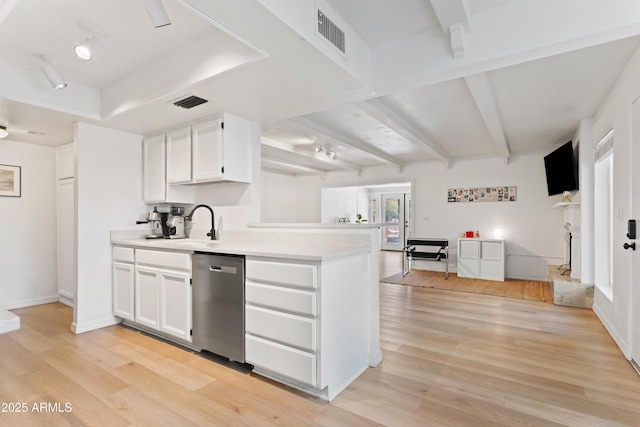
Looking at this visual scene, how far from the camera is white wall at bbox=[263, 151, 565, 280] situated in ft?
19.2

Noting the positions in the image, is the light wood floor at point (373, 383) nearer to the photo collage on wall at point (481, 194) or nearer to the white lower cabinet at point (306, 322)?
the white lower cabinet at point (306, 322)

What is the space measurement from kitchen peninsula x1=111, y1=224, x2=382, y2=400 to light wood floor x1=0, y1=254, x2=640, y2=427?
149mm

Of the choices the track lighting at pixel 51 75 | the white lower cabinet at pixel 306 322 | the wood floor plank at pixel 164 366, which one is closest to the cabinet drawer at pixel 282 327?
the white lower cabinet at pixel 306 322

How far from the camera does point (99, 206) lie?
3.38 meters

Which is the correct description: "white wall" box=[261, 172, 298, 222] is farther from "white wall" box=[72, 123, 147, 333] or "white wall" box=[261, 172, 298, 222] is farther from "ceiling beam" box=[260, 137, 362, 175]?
"white wall" box=[72, 123, 147, 333]

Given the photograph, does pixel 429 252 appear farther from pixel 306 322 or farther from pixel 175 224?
pixel 306 322

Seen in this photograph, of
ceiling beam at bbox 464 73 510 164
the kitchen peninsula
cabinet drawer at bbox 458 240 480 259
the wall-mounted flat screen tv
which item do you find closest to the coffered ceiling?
ceiling beam at bbox 464 73 510 164

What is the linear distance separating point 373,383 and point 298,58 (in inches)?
85.4

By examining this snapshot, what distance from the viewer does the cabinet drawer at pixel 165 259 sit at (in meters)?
2.63

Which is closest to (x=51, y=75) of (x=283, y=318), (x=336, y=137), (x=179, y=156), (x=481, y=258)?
(x=179, y=156)

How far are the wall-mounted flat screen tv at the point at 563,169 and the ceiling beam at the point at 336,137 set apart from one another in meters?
2.72

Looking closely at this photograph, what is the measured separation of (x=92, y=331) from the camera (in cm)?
317

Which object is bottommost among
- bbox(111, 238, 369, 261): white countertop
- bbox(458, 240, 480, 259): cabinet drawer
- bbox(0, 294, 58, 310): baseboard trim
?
bbox(0, 294, 58, 310): baseboard trim

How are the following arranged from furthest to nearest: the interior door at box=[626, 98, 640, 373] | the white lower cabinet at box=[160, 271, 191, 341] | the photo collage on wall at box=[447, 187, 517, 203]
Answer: the photo collage on wall at box=[447, 187, 517, 203], the white lower cabinet at box=[160, 271, 191, 341], the interior door at box=[626, 98, 640, 373]
